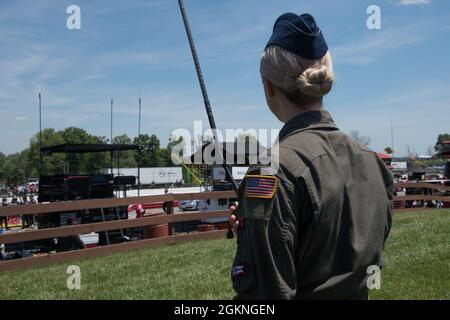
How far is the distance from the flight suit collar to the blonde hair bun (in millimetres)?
68

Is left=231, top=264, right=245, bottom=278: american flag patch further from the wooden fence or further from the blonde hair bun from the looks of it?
the wooden fence

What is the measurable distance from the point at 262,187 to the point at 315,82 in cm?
44

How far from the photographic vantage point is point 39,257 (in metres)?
8.59

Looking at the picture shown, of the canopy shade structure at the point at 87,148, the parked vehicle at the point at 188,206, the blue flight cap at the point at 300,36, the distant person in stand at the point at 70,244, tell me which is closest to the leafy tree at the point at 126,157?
the parked vehicle at the point at 188,206

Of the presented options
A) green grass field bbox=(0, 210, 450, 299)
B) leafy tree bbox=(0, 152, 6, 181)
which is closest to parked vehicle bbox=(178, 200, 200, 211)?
green grass field bbox=(0, 210, 450, 299)

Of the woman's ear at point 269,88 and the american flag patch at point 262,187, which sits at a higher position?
the woman's ear at point 269,88

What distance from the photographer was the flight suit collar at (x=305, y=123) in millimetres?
1713

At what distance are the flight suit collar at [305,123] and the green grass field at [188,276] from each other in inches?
137

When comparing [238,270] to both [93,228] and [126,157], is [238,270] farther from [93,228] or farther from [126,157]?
[126,157]

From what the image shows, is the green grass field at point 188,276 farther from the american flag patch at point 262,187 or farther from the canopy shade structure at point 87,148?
the canopy shade structure at point 87,148
